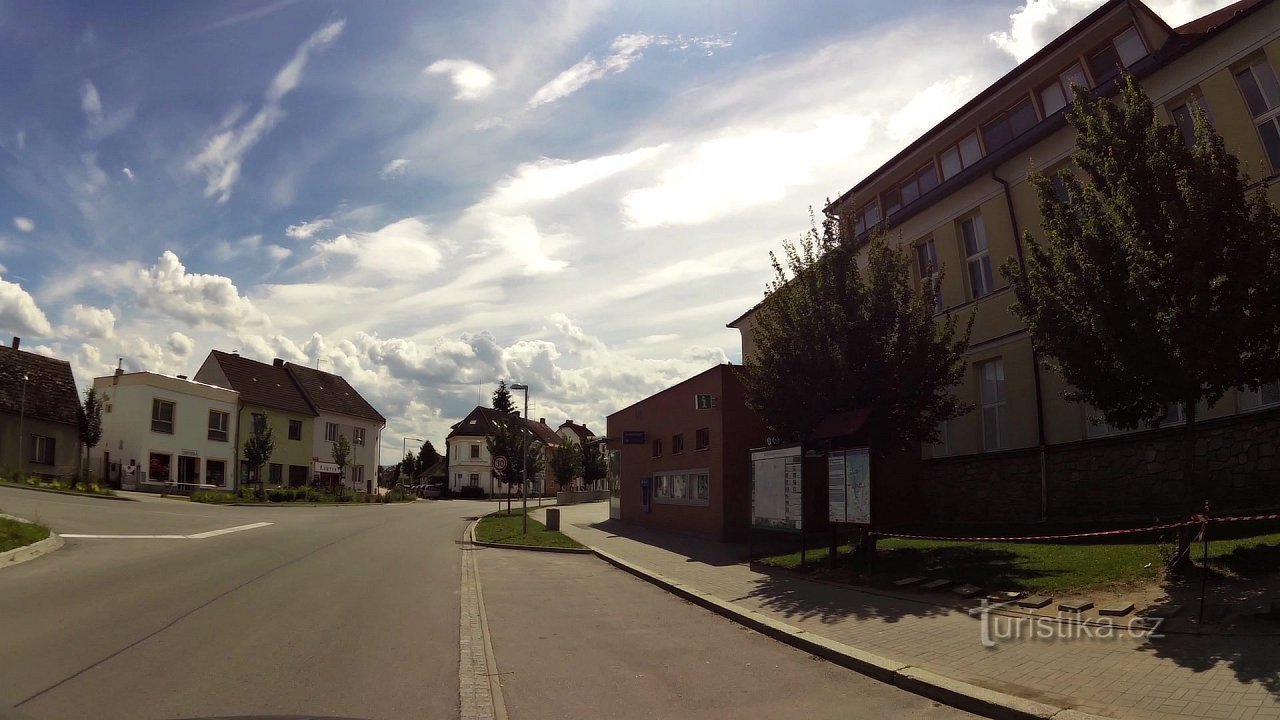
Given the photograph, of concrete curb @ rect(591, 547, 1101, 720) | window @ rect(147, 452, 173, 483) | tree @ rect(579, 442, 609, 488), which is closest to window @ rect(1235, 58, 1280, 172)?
concrete curb @ rect(591, 547, 1101, 720)

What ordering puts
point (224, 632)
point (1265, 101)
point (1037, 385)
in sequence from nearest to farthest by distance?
point (224, 632), point (1265, 101), point (1037, 385)

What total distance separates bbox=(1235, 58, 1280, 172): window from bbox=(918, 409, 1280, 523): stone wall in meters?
4.98

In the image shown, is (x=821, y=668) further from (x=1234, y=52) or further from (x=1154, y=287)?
(x=1234, y=52)

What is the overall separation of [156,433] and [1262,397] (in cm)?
4918

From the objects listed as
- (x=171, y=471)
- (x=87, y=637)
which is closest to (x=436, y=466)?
(x=171, y=471)

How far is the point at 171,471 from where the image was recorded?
42.8m

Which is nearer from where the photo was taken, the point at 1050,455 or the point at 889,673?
the point at 889,673

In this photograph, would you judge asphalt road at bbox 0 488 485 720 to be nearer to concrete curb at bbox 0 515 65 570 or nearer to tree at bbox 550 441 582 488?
concrete curb at bbox 0 515 65 570

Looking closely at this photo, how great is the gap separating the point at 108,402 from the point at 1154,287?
50.8 m

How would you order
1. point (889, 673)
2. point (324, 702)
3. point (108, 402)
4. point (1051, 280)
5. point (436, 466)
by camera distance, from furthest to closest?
point (436, 466)
point (108, 402)
point (1051, 280)
point (889, 673)
point (324, 702)

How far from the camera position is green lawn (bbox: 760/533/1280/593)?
8883 millimetres

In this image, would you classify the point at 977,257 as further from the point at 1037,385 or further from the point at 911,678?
the point at 911,678

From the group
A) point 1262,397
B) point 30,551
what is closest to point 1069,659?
point 1262,397

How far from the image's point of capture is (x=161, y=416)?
42.8 m
